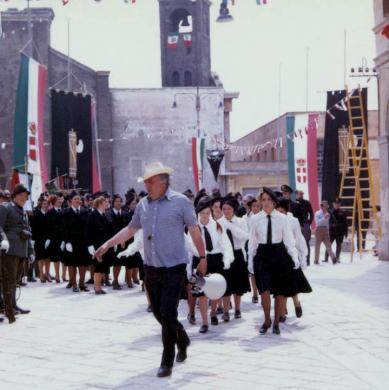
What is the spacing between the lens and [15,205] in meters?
11.0

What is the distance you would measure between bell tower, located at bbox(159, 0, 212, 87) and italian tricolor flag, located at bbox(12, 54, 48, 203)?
4245 centimetres

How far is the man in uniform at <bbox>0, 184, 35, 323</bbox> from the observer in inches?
412

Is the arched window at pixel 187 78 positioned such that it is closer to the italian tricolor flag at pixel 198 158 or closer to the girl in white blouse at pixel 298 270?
the italian tricolor flag at pixel 198 158

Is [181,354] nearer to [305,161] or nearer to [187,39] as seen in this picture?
[305,161]

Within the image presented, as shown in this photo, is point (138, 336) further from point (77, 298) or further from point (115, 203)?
point (115, 203)

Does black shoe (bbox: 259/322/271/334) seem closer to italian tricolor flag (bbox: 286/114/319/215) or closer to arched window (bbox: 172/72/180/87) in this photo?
italian tricolor flag (bbox: 286/114/319/215)

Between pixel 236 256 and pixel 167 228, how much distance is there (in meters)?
3.74

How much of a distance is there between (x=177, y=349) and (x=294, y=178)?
62.7 feet

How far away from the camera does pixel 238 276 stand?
10.6 meters

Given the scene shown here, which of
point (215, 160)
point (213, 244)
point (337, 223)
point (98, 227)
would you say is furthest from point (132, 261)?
point (215, 160)

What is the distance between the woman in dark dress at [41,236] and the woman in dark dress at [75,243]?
1.30m

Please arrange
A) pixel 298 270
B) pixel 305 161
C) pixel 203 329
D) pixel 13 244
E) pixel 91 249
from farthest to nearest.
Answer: pixel 305 161
pixel 91 249
pixel 13 244
pixel 298 270
pixel 203 329

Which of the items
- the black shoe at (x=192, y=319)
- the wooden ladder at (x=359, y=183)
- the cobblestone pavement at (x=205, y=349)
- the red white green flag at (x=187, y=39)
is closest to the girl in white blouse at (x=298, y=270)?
the cobblestone pavement at (x=205, y=349)

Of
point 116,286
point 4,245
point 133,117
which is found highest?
point 133,117
